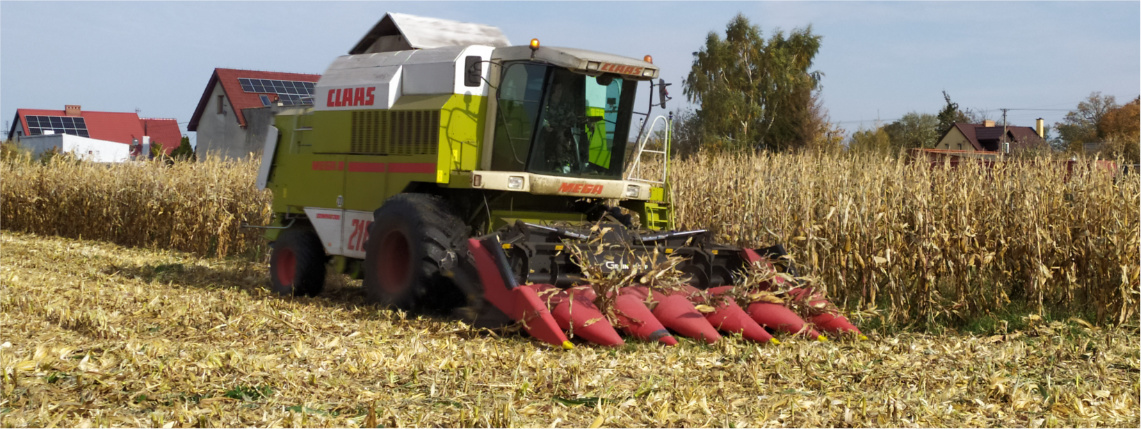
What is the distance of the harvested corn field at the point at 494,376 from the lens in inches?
184

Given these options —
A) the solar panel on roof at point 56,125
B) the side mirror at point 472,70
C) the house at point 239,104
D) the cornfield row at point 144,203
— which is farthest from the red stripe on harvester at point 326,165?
the solar panel on roof at point 56,125

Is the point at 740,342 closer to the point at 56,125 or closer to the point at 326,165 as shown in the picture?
the point at 326,165

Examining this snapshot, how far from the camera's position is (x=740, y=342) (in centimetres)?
684

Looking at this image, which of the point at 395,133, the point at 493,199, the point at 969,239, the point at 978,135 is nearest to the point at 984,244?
the point at 969,239

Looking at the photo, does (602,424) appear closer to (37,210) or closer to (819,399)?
(819,399)

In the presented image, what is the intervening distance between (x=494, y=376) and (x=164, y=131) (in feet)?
184

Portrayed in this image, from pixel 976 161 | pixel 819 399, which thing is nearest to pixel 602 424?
pixel 819 399

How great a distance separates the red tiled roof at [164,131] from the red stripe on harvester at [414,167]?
165 ft

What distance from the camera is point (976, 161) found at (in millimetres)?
9234

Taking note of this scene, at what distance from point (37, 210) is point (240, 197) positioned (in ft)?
23.3

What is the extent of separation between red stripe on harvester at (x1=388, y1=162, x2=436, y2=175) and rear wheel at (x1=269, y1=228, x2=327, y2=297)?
1.39 meters

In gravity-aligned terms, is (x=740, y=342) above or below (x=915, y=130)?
below

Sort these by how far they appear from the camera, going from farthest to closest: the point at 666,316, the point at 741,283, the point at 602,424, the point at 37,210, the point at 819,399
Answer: the point at 37,210 < the point at 741,283 < the point at 666,316 < the point at 819,399 < the point at 602,424

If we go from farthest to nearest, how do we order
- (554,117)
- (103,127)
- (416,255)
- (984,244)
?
1. (103,127)
2. (554,117)
3. (984,244)
4. (416,255)
